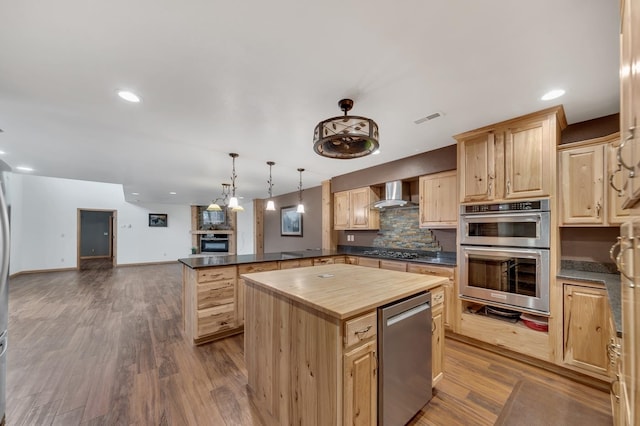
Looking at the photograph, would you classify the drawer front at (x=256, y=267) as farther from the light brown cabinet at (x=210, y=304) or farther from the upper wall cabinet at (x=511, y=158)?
the upper wall cabinet at (x=511, y=158)

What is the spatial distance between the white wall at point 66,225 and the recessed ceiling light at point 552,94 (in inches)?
403

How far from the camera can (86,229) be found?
421 inches

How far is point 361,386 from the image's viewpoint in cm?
139

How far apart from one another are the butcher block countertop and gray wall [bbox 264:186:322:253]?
12.0ft

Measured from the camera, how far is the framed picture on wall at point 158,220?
370 inches

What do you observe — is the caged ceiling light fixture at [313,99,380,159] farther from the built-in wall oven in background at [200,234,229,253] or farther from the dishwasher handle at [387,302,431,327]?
the built-in wall oven in background at [200,234,229,253]

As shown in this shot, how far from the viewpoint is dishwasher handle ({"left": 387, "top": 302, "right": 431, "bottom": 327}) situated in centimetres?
156

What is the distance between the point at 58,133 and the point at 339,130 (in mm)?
3373

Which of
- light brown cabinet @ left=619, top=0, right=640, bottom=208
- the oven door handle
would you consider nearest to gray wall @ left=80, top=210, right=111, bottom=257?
the oven door handle

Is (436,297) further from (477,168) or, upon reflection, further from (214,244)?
(214,244)

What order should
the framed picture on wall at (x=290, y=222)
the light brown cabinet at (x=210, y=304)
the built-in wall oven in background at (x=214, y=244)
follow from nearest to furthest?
the light brown cabinet at (x=210, y=304), the framed picture on wall at (x=290, y=222), the built-in wall oven in background at (x=214, y=244)

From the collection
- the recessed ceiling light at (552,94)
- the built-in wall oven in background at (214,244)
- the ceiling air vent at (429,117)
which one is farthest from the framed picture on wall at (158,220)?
the recessed ceiling light at (552,94)

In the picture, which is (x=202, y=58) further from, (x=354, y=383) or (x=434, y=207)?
(x=434, y=207)

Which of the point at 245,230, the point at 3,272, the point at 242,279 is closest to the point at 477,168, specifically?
the point at 242,279
